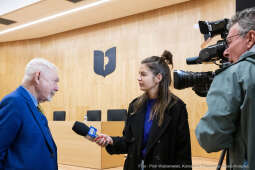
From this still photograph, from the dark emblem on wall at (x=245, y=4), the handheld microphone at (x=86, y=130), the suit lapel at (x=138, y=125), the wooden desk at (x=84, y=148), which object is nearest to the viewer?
the handheld microphone at (x=86, y=130)

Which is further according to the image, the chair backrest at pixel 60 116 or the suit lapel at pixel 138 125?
the chair backrest at pixel 60 116

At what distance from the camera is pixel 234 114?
39.4 inches

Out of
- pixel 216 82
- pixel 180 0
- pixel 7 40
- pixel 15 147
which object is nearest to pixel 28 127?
pixel 15 147

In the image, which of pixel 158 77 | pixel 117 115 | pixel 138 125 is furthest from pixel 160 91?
pixel 117 115

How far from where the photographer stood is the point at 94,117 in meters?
6.06

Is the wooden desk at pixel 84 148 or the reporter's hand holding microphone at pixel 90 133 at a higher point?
the reporter's hand holding microphone at pixel 90 133

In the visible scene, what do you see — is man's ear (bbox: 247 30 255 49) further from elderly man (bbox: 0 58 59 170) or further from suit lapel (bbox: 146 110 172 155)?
elderly man (bbox: 0 58 59 170)

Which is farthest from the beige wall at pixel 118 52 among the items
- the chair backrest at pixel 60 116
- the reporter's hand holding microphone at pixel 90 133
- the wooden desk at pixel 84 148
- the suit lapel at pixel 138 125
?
the reporter's hand holding microphone at pixel 90 133

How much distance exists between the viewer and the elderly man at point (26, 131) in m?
1.29

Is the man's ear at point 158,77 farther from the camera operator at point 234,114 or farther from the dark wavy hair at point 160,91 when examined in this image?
the camera operator at point 234,114

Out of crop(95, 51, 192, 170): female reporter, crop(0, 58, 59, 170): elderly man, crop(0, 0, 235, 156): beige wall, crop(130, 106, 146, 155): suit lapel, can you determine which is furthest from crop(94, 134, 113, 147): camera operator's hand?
Result: crop(0, 0, 235, 156): beige wall

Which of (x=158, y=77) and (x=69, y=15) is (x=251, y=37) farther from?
(x=69, y=15)

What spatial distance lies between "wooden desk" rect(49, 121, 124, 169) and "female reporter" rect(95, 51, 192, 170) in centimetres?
268

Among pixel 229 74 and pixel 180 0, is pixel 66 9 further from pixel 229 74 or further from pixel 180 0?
pixel 229 74
